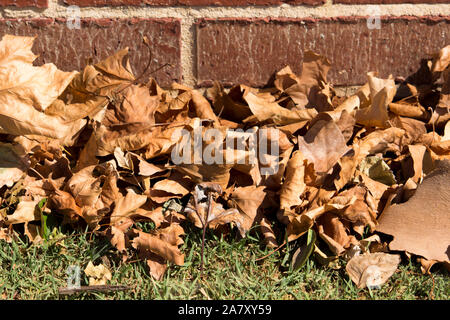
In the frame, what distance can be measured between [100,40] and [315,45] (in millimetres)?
757

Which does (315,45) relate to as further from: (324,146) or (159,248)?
(159,248)

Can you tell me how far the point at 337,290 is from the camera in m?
1.47

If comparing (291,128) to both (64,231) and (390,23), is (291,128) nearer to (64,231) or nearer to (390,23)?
(390,23)

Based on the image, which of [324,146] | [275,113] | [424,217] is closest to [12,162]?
[275,113]

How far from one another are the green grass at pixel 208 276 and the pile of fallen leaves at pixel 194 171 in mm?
40

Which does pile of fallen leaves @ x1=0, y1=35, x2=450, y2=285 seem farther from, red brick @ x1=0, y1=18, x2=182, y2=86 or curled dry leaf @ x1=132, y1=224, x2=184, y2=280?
red brick @ x1=0, y1=18, x2=182, y2=86

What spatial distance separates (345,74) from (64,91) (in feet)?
3.23

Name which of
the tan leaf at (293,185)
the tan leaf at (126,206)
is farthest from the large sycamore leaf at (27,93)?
the tan leaf at (293,185)

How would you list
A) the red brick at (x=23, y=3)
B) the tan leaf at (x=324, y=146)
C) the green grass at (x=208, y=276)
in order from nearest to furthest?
1. the green grass at (x=208, y=276)
2. the tan leaf at (x=324, y=146)
3. the red brick at (x=23, y=3)

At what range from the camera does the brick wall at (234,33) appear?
1.92m

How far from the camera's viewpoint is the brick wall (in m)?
1.92

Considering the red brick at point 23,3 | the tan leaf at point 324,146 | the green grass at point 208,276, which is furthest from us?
the red brick at point 23,3

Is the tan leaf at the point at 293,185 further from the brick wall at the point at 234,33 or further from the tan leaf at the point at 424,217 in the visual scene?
the brick wall at the point at 234,33

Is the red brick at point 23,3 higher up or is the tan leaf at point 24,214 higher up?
the red brick at point 23,3
